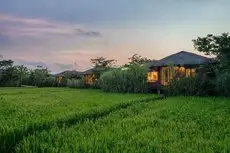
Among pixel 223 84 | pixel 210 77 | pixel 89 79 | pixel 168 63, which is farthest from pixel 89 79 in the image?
pixel 223 84

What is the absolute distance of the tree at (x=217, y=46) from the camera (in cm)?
2267

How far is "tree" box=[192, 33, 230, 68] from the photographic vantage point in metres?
22.7

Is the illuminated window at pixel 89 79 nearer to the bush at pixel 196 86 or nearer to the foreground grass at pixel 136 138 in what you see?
the bush at pixel 196 86

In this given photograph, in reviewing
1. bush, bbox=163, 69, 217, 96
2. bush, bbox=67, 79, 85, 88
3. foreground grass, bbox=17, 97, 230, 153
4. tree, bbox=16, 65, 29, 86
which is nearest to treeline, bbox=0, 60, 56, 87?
tree, bbox=16, 65, 29, 86

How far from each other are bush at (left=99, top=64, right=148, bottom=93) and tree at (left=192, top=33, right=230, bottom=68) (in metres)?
5.08

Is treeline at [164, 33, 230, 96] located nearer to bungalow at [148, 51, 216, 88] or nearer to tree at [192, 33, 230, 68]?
tree at [192, 33, 230, 68]

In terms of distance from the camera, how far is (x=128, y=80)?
2814cm

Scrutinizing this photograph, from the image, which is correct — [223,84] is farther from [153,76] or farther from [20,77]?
[20,77]

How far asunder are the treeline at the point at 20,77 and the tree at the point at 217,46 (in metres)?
30.3

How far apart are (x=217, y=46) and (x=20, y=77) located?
35.8 m

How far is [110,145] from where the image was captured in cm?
591

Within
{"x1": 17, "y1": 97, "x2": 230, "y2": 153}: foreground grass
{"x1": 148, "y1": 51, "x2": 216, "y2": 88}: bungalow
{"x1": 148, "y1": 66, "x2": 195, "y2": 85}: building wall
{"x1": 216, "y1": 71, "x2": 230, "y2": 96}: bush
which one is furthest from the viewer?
{"x1": 148, "y1": 51, "x2": 216, "y2": 88}: bungalow

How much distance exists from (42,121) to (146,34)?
47.3 feet

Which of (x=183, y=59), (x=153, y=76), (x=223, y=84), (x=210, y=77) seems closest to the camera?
(x=223, y=84)
